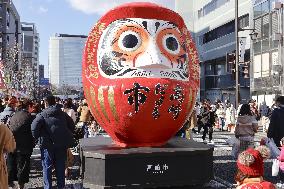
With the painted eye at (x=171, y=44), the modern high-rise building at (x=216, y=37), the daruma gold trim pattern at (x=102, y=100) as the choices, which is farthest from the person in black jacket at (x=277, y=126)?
the modern high-rise building at (x=216, y=37)

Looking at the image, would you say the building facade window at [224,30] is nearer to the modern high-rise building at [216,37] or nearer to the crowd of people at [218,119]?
the modern high-rise building at [216,37]

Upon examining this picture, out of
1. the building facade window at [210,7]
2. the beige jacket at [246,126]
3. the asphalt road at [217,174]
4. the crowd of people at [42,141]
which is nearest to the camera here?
the crowd of people at [42,141]

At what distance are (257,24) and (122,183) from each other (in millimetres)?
31486

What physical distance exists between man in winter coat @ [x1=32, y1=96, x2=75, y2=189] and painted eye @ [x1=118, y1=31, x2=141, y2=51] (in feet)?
4.71

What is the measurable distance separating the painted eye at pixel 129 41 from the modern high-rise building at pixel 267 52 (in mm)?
23449

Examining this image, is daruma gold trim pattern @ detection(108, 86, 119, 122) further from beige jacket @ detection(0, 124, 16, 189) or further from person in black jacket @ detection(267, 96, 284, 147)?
person in black jacket @ detection(267, 96, 284, 147)

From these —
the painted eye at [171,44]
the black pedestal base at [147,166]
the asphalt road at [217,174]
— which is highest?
the painted eye at [171,44]

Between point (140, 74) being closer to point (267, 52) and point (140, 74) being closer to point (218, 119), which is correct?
point (218, 119)

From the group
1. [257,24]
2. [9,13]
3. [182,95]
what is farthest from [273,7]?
[9,13]

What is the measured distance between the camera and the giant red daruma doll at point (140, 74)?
23.4 ft

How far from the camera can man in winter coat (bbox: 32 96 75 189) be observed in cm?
713

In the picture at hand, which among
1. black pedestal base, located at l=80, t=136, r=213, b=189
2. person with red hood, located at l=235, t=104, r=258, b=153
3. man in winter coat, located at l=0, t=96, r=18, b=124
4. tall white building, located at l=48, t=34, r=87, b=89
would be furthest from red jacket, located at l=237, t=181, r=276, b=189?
tall white building, located at l=48, t=34, r=87, b=89

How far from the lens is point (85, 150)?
728 centimetres

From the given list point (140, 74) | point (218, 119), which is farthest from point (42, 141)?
point (218, 119)
